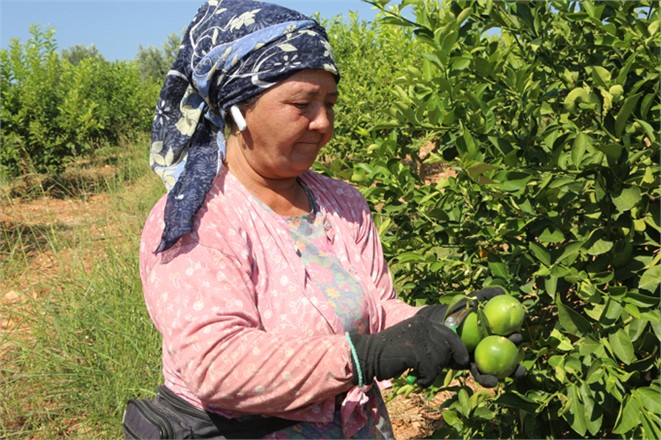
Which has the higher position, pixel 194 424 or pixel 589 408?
pixel 194 424

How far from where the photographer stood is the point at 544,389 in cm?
213

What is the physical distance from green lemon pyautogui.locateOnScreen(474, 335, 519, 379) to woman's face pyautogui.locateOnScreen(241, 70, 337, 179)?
24.5 inches

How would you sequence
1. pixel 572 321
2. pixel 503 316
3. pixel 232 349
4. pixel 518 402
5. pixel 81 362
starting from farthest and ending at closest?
pixel 81 362 < pixel 518 402 < pixel 572 321 < pixel 503 316 < pixel 232 349

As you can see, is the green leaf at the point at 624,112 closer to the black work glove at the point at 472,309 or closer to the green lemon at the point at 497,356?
the black work glove at the point at 472,309


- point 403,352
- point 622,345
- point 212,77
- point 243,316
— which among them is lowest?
point 622,345

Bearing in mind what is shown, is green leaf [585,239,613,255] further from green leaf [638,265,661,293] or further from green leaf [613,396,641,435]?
green leaf [613,396,641,435]

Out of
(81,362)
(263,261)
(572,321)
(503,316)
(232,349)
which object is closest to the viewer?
(232,349)

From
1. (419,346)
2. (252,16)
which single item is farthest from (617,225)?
(252,16)

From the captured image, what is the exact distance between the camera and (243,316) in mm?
1504

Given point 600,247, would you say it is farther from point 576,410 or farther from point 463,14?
point 463,14

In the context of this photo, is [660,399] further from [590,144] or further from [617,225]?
[590,144]

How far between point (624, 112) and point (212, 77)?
1.02 metres

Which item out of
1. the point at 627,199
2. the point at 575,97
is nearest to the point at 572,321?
the point at 627,199

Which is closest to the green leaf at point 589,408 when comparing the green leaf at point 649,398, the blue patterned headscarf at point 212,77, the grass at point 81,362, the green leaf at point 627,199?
the green leaf at point 649,398
